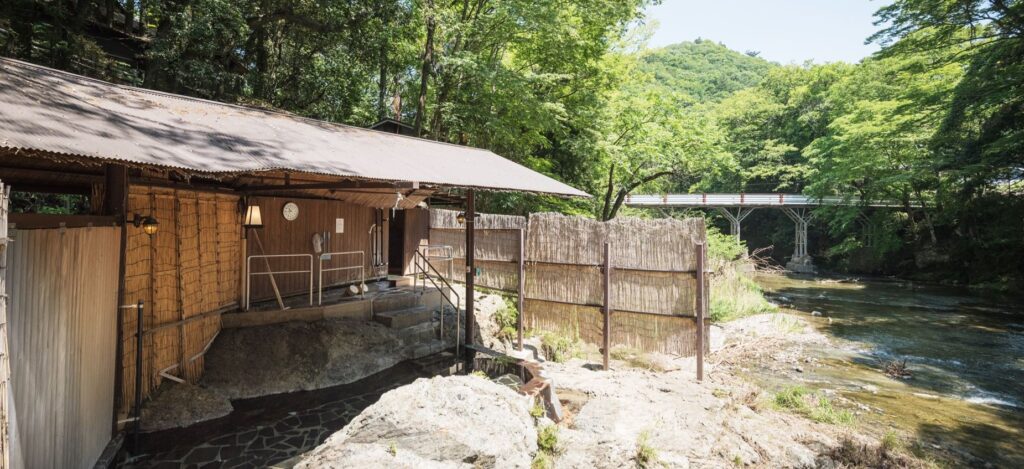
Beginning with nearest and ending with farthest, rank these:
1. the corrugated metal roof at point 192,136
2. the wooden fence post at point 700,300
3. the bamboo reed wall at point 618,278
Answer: the corrugated metal roof at point 192,136
the wooden fence post at point 700,300
the bamboo reed wall at point 618,278

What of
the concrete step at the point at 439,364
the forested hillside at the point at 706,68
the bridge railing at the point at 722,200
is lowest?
the concrete step at the point at 439,364

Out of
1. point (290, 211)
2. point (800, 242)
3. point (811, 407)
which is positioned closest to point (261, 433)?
point (290, 211)

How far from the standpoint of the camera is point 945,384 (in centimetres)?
927

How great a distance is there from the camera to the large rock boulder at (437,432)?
4.02m

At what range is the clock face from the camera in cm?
928

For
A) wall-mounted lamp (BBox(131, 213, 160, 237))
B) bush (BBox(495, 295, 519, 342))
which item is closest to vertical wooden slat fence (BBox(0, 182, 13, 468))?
wall-mounted lamp (BBox(131, 213, 160, 237))

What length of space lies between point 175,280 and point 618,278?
609cm

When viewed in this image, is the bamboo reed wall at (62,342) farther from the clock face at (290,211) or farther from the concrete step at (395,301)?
the clock face at (290,211)

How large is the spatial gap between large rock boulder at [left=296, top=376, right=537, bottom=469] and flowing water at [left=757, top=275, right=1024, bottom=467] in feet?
19.5

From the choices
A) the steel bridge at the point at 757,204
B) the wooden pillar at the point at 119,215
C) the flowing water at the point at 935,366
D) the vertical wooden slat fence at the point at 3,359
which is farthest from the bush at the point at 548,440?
the steel bridge at the point at 757,204

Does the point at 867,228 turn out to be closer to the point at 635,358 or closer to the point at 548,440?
the point at 635,358

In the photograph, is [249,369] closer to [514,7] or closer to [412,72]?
[514,7]

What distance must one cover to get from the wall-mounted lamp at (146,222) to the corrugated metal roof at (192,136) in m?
1.02

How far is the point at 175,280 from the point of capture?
19.6 feet
